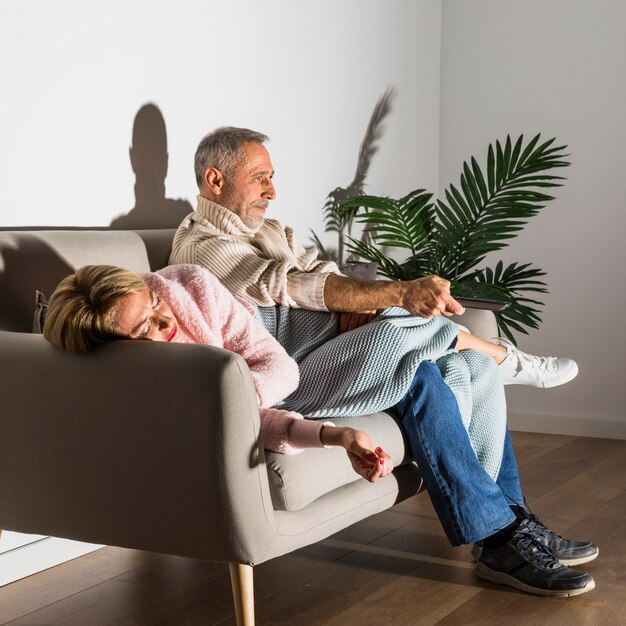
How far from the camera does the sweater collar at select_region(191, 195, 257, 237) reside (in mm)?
2662

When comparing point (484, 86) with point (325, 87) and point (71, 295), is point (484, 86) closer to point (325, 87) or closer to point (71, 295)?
point (325, 87)

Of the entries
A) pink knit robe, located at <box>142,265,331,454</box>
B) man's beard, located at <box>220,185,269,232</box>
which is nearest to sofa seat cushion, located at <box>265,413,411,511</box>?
pink knit robe, located at <box>142,265,331,454</box>

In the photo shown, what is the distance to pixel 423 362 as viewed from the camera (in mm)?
2367

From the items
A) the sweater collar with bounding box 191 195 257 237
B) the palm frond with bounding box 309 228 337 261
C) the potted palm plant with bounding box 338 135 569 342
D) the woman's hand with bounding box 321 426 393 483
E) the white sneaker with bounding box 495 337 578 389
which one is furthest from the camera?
the palm frond with bounding box 309 228 337 261

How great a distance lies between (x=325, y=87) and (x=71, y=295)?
2.11 meters

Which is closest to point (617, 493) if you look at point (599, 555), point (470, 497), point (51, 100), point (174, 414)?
point (599, 555)

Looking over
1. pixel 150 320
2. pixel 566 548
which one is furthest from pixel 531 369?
pixel 150 320

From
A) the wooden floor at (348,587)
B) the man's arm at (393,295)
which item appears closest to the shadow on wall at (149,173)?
the man's arm at (393,295)

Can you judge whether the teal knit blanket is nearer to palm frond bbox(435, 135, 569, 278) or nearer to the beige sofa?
the beige sofa

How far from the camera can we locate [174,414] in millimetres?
1809

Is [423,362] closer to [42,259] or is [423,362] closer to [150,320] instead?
[150,320]

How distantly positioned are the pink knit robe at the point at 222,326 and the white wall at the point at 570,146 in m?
2.38

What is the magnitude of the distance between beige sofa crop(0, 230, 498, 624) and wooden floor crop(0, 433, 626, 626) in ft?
1.02

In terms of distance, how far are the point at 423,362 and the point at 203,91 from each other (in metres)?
1.29
